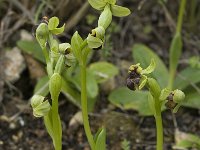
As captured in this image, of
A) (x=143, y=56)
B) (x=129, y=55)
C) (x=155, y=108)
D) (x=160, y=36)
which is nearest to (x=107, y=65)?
(x=143, y=56)

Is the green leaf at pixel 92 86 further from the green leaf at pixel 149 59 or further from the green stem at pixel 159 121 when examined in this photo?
the green stem at pixel 159 121

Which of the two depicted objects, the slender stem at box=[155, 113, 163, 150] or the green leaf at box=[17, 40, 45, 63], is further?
the green leaf at box=[17, 40, 45, 63]

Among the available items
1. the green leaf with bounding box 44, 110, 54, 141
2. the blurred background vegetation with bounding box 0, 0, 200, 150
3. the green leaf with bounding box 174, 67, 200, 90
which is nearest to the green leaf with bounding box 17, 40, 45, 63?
the blurred background vegetation with bounding box 0, 0, 200, 150

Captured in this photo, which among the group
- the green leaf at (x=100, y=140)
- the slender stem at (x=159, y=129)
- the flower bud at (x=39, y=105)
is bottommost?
the green leaf at (x=100, y=140)

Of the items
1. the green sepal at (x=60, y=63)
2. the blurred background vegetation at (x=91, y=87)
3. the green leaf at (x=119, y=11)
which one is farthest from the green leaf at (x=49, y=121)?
the blurred background vegetation at (x=91, y=87)

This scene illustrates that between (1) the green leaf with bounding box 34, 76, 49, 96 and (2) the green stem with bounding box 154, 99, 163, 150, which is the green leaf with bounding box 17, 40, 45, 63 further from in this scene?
(2) the green stem with bounding box 154, 99, 163, 150

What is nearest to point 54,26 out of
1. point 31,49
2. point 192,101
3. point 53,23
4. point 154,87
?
point 53,23

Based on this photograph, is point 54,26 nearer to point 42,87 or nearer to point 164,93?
point 164,93
